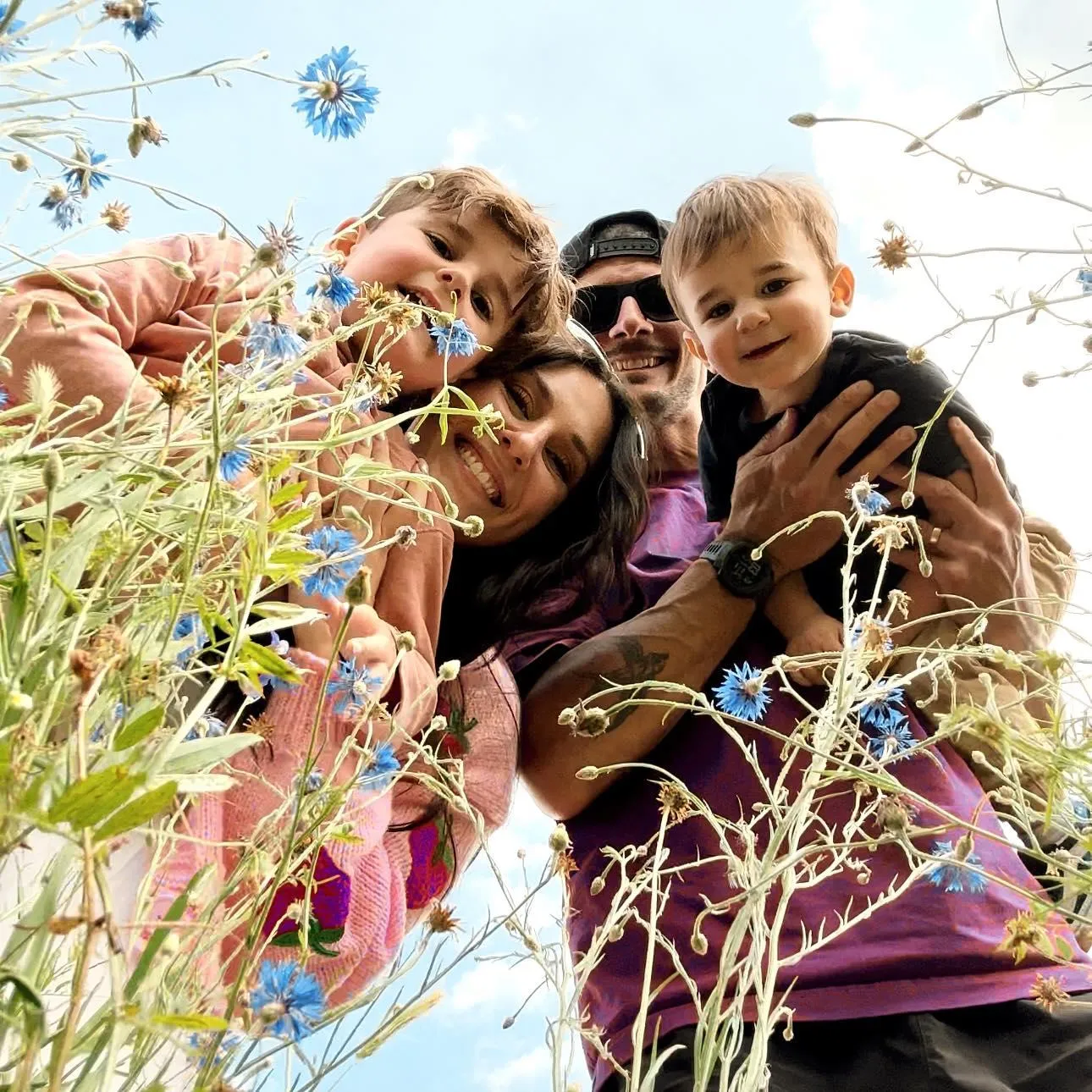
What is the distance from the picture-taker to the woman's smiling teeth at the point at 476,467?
1.44 meters

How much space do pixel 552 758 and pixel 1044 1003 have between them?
2.51 feet

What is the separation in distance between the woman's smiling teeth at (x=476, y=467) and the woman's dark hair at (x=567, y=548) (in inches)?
4.3

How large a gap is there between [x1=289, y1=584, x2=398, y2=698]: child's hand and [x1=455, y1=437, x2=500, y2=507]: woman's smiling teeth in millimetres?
443

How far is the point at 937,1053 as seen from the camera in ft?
3.33

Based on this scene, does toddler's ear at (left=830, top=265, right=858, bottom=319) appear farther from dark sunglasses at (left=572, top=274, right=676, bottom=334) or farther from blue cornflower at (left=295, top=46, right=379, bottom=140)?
blue cornflower at (left=295, top=46, right=379, bottom=140)

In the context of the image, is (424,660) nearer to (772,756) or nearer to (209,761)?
(772,756)

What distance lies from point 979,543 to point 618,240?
1140mm

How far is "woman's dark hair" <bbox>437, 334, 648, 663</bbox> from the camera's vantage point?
152cm

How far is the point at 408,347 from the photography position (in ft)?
3.98

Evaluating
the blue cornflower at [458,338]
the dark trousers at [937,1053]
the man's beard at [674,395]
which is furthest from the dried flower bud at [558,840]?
the man's beard at [674,395]

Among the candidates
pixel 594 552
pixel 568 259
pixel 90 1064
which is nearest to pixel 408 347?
pixel 594 552

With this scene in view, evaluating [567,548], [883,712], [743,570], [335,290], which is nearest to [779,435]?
[743,570]

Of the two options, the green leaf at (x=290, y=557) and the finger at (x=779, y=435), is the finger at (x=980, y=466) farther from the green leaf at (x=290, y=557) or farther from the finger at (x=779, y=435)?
the green leaf at (x=290, y=557)

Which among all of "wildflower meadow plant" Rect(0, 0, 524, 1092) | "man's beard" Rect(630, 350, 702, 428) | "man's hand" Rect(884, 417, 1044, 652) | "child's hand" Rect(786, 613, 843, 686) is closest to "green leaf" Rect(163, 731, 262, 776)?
"wildflower meadow plant" Rect(0, 0, 524, 1092)
